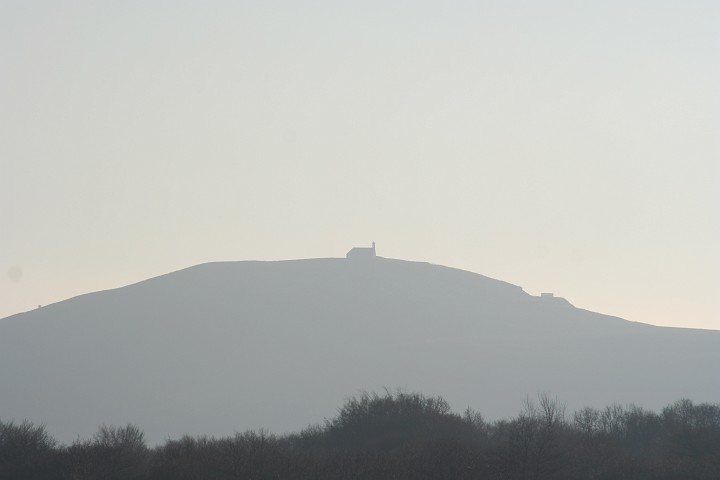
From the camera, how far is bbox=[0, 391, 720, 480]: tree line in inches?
1437

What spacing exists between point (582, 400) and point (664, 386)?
15.6 metres

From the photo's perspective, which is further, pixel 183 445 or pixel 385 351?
pixel 385 351

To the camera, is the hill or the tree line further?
the hill

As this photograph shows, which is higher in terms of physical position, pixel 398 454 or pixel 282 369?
pixel 282 369

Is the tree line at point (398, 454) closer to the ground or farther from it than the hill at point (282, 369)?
closer to the ground

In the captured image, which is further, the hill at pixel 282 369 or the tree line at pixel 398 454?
the hill at pixel 282 369

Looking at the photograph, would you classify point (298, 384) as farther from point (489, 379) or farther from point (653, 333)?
point (653, 333)

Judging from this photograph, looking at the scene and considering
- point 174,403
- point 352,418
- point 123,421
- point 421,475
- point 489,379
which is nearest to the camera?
point 421,475

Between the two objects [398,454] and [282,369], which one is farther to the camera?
[282,369]

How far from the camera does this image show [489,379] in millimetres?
164750

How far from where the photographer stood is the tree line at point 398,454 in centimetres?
3650

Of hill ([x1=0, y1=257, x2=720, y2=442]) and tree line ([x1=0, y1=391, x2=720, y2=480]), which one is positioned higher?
hill ([x1=0, y1=257, x2=720, y2=442])

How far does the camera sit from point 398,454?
40.0 metres

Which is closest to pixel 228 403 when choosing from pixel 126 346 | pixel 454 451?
pixel 126 346
